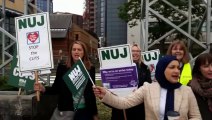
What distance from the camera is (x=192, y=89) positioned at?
3.96m

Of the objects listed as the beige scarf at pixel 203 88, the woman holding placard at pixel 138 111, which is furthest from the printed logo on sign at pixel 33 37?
the beige scarf at pixel 203 88

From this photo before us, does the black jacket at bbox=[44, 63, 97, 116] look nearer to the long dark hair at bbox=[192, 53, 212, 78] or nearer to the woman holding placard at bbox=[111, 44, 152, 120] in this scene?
the woman holding placard at bbox=[111, 44, 152, 120]

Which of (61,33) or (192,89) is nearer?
(192,89)

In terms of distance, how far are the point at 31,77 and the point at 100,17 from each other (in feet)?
267

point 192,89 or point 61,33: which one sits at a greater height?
point 61,33

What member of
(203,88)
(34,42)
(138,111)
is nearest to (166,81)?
(203,88)

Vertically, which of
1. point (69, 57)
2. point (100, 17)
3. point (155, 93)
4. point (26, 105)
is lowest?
point (26, 105)

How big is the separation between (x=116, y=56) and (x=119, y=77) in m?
0.37

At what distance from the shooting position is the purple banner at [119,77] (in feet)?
15.9

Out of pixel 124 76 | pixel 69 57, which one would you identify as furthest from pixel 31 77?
pixel 124 76

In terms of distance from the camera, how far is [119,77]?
485 centimetres

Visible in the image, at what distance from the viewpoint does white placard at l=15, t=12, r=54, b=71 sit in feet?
17.6

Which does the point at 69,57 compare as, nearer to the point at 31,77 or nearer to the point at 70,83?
the point at 70,83

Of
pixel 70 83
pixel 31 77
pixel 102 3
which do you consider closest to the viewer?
pixel 70 83
